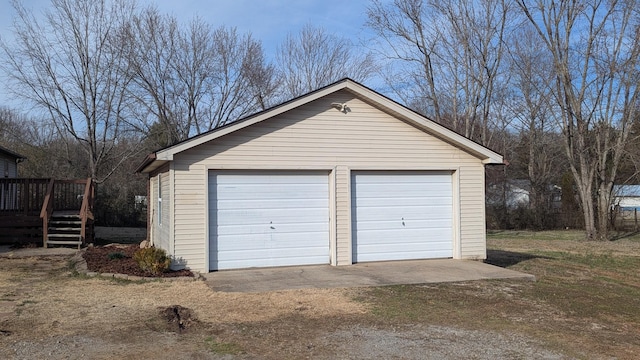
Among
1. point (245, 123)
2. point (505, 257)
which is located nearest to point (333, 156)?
point (245, 123)

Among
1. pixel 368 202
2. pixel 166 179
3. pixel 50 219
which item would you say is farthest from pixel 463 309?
pixel 50 219

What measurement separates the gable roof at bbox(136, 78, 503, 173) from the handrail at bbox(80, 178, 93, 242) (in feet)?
14.4

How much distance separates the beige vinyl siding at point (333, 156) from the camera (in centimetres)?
1075

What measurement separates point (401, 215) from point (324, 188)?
1985 millimetres

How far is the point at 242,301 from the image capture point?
8.17m

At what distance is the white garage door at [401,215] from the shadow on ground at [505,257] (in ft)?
5.96

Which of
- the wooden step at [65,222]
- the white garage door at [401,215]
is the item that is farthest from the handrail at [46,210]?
the white garage door at [401,215]

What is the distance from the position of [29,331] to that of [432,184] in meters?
8.98

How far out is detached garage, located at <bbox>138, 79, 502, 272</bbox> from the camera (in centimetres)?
1082

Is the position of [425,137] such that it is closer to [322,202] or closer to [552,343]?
[322,202]

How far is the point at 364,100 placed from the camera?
12.1m

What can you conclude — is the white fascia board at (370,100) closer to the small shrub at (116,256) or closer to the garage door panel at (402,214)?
the garage door panel at (402,214)

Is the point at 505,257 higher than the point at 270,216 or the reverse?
the reverse

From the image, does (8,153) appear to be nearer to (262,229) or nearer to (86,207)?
(86,207)
